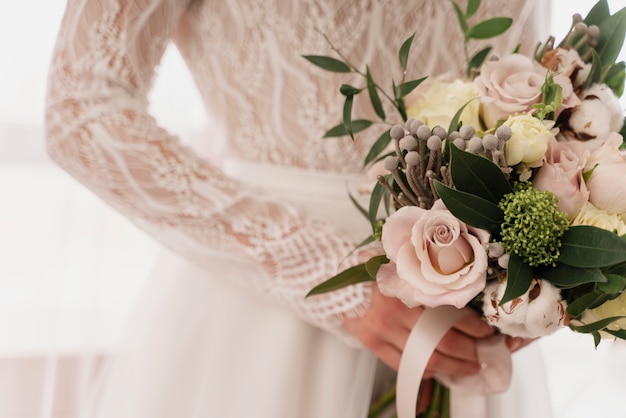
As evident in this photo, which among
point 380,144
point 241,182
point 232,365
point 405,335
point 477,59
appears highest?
point 477,59

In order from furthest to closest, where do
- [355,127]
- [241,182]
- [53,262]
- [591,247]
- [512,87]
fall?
[53,262], [241,182], [355,127], [512,87], [591,247]

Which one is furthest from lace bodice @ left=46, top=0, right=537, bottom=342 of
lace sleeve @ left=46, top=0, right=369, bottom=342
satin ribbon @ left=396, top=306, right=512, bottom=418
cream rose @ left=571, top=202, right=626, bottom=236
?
cream rose @ left=571, top=202, right=626, bottom=236

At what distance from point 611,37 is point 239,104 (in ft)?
1.64

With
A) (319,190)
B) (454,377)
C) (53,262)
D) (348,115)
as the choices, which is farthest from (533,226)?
(53,262)

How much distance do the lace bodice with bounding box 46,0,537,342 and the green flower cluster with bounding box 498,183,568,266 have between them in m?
0.30

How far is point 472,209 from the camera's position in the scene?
0.53 metres

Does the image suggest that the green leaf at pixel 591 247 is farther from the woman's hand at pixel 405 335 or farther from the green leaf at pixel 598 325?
the woman's hand at pixel 405 335

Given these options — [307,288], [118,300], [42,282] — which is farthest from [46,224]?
[307,288]

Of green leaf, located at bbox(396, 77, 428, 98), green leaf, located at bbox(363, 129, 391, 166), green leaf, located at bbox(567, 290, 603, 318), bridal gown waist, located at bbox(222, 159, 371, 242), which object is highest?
green leaf, located at bbox(396, 77, 428, 98)

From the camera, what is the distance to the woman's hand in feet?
2.48

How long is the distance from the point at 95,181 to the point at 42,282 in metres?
0.54

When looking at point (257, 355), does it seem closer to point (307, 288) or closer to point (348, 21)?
point (307, 288)

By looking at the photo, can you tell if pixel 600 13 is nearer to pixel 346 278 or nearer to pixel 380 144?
pixel 380 144

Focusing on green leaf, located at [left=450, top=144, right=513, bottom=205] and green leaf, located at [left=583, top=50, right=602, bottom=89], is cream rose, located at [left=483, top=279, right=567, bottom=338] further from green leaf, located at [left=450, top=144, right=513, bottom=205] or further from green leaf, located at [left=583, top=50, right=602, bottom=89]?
green leaf, located at [left=583, top=50, right=602, bottom=89]
